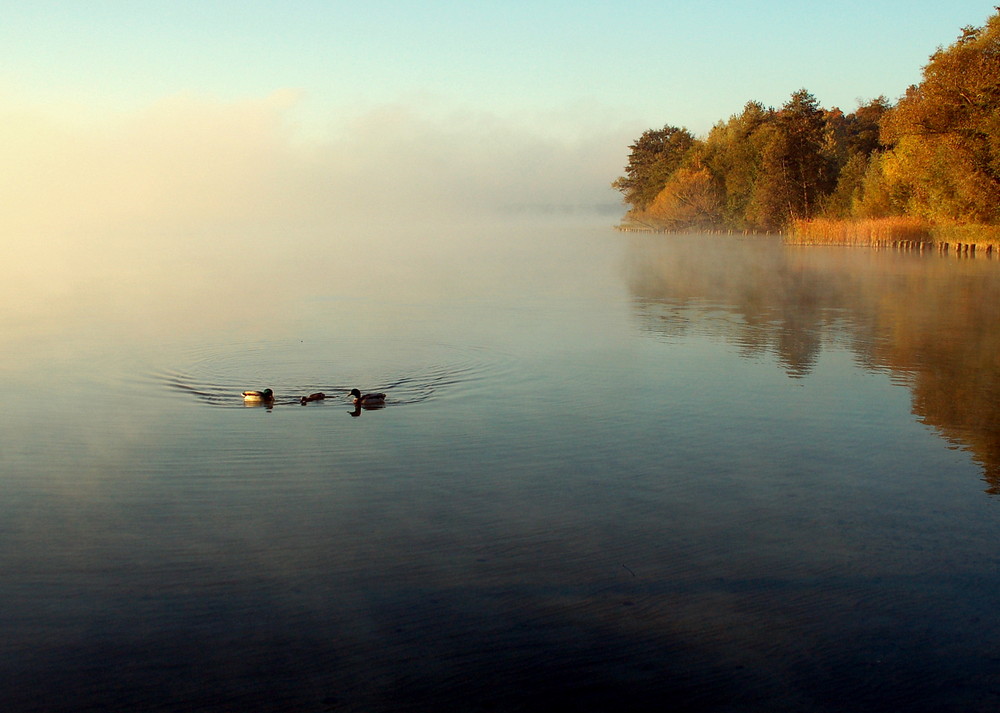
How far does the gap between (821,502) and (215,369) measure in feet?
40.3

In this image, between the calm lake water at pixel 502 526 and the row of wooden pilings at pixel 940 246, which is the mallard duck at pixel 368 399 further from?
the row of wooden pilings at pixel 940 246

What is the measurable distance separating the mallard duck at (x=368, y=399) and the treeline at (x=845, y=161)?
44101 millimetres

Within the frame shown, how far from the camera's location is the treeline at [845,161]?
163 ft

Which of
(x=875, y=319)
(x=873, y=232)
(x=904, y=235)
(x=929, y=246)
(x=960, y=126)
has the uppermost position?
(x=960, y=126)

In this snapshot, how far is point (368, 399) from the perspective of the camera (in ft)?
47.2

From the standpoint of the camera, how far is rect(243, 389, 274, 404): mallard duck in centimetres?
1441

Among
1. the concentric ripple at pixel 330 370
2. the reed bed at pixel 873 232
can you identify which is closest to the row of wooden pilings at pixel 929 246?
the reed bed at pixel 873 232

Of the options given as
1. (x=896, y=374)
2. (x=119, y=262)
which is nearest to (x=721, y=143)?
(x=119, y=262)

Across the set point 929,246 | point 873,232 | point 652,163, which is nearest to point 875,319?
point 929,246

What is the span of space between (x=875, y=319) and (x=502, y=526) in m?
20.2

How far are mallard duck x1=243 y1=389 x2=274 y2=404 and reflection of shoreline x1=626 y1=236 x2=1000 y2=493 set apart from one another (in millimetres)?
9496

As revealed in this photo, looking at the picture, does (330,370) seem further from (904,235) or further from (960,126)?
(904,235)

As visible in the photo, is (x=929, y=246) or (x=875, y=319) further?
(x=929, y=246)

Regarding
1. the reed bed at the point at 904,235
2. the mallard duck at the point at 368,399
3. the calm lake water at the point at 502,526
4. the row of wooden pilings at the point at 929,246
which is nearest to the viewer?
the calm lake water at the point at 502,526
